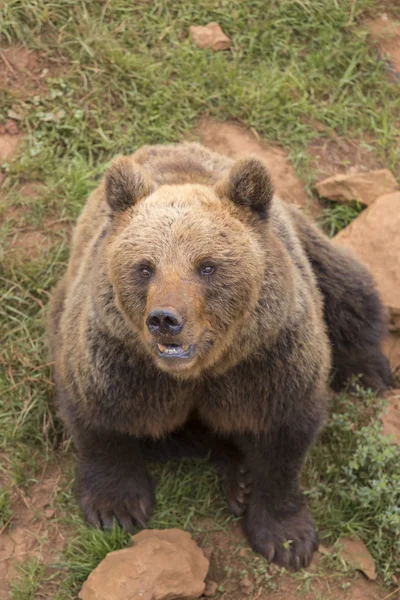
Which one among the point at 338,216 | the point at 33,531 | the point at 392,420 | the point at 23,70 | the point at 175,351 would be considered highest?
the point at 175,351

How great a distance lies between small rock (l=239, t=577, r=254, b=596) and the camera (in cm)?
482

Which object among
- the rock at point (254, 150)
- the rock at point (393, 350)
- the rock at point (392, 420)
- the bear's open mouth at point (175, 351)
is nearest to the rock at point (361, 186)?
the rock at point (254, 150)

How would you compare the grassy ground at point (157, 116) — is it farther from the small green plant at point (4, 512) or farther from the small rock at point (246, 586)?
the small rock at point (246, 586)

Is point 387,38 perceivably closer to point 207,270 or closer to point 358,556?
point 358,556

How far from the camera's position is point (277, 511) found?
16.7 feet

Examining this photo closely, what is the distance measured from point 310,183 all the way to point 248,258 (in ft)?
10.1

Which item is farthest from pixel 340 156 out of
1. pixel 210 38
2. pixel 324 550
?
pixel 324 550

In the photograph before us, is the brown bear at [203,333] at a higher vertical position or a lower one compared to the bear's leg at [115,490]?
higher

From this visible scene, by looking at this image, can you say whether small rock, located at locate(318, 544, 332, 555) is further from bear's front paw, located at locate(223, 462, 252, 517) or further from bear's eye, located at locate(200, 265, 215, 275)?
bear's eye, located at locate(200, 265, 215, 275)

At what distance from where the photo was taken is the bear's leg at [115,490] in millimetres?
5078

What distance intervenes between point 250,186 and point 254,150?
119 inches

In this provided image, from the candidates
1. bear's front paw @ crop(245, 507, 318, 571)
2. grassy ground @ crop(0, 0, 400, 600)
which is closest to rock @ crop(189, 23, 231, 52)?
grassy ground @ crop(0, 0, 400, 600)

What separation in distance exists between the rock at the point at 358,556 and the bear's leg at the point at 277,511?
0.17 m

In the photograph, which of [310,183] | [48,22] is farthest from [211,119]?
[48,22]
